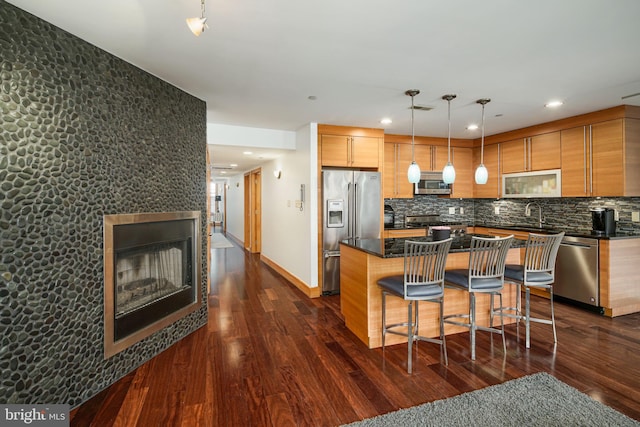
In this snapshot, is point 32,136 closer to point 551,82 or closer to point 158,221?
point 158,221

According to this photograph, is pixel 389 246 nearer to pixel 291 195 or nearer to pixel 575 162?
pixel 291 195

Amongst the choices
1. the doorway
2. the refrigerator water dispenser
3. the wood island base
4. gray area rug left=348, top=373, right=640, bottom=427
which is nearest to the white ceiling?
the refrigerator water dispenser

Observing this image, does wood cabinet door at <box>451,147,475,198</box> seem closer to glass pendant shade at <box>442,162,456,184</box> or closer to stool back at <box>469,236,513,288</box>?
glass pendant shade at <box>442,162,456,184</box>

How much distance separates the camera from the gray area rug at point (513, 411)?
6.13 ft

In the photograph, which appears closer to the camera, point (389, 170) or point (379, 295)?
point (379, 295)

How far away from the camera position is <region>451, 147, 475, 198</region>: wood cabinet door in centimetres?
577

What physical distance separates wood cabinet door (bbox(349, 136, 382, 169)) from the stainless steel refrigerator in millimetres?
197

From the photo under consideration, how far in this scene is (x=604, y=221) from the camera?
393cm

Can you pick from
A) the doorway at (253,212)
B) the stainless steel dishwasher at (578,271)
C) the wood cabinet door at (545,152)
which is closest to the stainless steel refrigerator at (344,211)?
the wood cabinet door at (545,152)

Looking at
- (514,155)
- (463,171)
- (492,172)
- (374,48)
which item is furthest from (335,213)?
(514,155)

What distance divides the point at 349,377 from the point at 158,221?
6.82ft

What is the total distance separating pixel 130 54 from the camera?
2.39 meters

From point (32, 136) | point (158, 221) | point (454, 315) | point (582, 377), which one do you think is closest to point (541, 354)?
point (582, 377)

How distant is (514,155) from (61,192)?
5.77m
